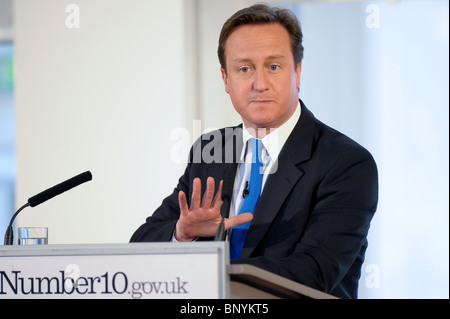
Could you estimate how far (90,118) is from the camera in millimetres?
4199

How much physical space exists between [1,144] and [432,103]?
9.58ft

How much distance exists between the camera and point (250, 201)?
226 cm

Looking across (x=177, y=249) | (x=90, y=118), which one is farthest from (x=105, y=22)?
(x=177, y=249)

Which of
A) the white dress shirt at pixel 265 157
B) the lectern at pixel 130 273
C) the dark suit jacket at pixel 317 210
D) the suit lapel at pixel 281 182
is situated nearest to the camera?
the lectern at pixel 130 273

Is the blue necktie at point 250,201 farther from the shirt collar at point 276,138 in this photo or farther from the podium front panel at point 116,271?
the podium front panel at point 116,271

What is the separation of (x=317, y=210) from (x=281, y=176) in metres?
0.17

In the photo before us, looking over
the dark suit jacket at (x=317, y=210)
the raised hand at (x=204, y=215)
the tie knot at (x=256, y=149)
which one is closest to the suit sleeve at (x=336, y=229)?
the dark suit jacket at (x=317, y=210)

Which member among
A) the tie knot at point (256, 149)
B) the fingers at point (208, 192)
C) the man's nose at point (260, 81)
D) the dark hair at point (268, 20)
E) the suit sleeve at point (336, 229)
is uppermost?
the dark hair at point (268, 20)

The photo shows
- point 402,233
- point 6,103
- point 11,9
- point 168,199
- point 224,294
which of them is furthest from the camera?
point 6,103

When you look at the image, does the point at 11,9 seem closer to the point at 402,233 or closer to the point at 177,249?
the point at 402,233

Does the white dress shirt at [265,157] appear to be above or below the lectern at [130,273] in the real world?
above

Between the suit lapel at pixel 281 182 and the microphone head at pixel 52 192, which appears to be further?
the suit lapel at pixel 281 182

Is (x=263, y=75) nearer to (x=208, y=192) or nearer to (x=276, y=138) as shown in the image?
(x=276, y=138)

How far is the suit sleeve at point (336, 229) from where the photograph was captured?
6.31 feet
